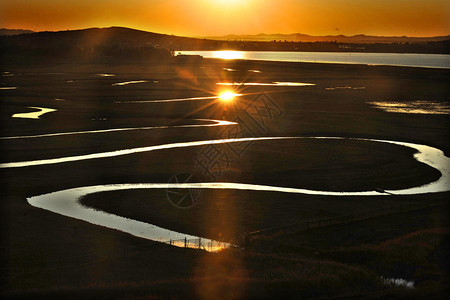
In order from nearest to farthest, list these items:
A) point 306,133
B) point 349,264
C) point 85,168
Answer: point 349,264
point 85,168
point 306,133

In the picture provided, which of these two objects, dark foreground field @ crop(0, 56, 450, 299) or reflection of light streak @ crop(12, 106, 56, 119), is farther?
reflection of light streak @ crop(12, 106, 56, 119)

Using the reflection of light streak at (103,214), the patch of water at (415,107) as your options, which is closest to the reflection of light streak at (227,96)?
the patch of water at (415,107)

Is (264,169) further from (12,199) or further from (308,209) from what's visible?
(12,199)

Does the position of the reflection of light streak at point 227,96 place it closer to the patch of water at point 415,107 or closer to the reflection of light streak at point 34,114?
the patch of water at point 415,107

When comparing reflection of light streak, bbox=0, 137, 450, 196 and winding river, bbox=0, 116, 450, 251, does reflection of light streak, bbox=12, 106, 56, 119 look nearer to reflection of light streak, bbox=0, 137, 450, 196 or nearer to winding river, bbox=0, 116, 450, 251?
winding river, bbox=0, 116, 450, 251

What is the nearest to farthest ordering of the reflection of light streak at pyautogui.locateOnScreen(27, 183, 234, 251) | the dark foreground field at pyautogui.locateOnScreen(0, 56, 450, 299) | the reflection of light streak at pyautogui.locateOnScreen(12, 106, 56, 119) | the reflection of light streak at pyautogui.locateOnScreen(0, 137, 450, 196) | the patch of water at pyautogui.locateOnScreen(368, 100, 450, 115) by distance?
1. the dark foreground field at pyautogui.locateOnScreen(0, 56, 450, 299)
2. the reflection of light streak at pyautogui.locateOnScreen(27, 183, 234, 251)
3. the reflection of light streak at pyautogui.locateOnScreen(0, 137, 450, 196)
4. the reflection of light streak at pyautogui.locateOnScreen(12, 106, 56, 119)
5. the patch of water at pyautogui.locateOnScreen(368, 100, 450, 115)

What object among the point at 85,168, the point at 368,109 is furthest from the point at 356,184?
the point at 368,109

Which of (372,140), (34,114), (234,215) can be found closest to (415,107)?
(372,140)

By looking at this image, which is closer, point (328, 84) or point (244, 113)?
point (244, 113)

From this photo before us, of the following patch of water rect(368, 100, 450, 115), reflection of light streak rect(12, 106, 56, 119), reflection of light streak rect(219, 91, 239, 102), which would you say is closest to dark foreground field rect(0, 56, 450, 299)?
reflection of light streak rect(12, 106, 56, 119)
